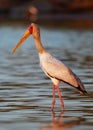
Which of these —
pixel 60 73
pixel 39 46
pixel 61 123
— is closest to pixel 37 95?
pixel 39 46

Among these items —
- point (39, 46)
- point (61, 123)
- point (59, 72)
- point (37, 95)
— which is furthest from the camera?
point (37, 95)

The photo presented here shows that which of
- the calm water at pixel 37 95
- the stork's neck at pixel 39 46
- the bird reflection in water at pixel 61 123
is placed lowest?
the bird reflection in water at pixel 61 123

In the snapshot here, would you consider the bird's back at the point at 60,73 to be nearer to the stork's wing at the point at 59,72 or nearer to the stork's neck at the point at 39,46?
the stork's wing at the point at 59,72

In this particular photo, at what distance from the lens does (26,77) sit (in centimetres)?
1688

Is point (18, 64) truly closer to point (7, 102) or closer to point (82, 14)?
point (7, 102)

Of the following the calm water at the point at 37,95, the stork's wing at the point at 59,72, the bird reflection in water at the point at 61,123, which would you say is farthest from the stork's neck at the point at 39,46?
the bird reflection in water at the point at 61,123

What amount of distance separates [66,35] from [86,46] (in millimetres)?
7608

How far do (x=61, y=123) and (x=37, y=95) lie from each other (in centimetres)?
304

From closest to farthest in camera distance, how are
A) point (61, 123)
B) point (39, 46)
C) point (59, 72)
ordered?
point (61, 123), point (59, 72), point (39, 46)

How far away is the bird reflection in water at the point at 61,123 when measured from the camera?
10.3 m

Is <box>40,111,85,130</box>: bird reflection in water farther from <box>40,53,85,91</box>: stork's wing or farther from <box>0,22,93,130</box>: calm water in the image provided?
<box>40,53,85,91</box>: stork's wing

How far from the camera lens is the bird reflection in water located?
10281 millimetres

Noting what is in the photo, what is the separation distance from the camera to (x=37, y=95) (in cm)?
1368

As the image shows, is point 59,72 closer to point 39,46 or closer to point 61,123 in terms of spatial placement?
point 39,46
